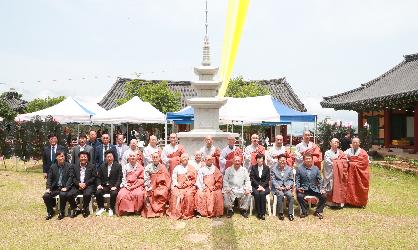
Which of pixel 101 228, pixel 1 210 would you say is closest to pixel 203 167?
pixel 101 228

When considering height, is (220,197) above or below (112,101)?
below

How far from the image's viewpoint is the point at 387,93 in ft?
72.0

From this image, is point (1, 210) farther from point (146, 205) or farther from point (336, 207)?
point (336, 207)

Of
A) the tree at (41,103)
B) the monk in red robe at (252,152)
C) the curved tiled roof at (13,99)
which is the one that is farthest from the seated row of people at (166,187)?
the curved tiled roof at (13,99)

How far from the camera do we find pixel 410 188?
12.7 metres

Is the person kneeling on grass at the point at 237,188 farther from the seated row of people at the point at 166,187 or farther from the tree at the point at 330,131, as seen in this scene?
the tree at the point at 330,131

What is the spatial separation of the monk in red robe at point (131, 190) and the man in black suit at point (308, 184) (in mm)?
3384

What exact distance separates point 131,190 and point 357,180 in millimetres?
5278

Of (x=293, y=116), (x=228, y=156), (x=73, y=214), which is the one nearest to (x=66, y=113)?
(x=293, y=116)

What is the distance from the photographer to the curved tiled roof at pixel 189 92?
46156 mm


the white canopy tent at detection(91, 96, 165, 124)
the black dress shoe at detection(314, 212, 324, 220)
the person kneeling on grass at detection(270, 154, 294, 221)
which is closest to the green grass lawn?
the black dress shoe at detection(314, 212, 324, 220)

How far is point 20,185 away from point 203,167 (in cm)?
682

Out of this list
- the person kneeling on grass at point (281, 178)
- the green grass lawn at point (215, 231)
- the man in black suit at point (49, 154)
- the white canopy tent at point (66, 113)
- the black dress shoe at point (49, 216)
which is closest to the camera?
the green grass lawn at point (215, 231)

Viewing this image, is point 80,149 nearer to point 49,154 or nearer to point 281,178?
point 49,154
